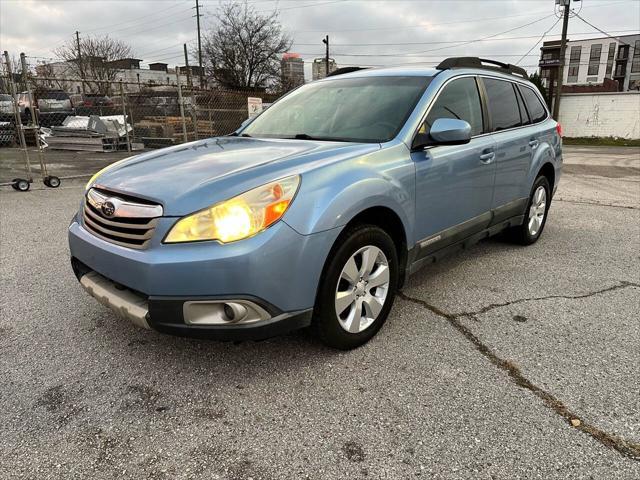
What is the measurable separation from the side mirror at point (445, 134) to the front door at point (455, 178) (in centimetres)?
8

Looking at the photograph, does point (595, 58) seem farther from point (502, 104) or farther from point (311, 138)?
point (311, 138)

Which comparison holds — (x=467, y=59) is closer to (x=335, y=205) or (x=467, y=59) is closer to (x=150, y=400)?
(x=335, y=205)

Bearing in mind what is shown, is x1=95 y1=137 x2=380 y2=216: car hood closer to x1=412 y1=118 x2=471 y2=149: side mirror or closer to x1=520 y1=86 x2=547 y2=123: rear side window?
x1=412 y1=118 x2=471 y2=149: side mirror

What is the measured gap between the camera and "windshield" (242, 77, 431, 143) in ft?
10.9

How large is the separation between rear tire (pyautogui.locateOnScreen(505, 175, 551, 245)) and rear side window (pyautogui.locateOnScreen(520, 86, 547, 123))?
24.7 inches

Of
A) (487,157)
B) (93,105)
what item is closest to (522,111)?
(487,157)

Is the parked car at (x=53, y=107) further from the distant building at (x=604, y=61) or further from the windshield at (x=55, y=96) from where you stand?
the distant building at (x=604, y=61)

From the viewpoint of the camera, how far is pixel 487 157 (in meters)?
3.90

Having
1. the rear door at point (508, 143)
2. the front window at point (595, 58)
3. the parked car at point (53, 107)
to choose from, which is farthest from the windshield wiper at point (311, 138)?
the front window at point (595, 58)

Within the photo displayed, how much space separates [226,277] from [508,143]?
3.08 meters

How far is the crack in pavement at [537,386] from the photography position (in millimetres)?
2148

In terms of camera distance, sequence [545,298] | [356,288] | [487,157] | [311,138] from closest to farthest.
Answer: [356,288] → [311,138] → [545,298] → [487,157]

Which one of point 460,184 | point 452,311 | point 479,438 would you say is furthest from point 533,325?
point 479,438

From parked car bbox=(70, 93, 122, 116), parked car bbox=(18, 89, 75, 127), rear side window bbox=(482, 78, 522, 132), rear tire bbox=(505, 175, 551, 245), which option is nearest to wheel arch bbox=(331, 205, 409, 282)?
rear side window bbox=(482, 78, 522, 132)
